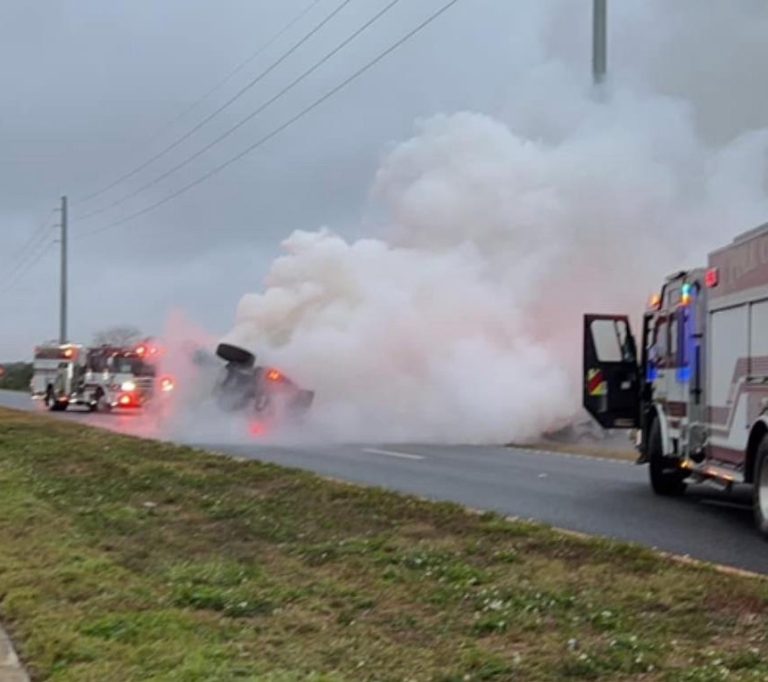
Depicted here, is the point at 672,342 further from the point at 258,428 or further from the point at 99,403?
the point at 99,403

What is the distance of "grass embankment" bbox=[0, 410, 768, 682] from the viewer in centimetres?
561

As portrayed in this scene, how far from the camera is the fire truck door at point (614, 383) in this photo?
1572 centimetres

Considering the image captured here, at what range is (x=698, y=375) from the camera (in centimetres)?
1295

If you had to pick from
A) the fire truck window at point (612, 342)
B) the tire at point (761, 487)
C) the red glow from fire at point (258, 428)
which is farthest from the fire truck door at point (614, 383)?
the red glow from fire at point (258, 428)

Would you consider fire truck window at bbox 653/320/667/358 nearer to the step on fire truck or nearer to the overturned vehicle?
the overturned vehicle

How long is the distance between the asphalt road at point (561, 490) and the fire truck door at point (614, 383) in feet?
2.93

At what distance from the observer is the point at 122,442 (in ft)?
66.9

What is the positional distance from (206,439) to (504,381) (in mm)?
6482

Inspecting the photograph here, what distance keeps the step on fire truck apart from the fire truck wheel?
71.5ft

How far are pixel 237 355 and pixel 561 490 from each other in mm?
14401

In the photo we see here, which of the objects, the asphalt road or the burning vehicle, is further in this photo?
the burning vehicle

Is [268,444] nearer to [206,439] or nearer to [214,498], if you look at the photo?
[206,439]

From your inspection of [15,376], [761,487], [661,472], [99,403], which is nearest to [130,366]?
[99,403]

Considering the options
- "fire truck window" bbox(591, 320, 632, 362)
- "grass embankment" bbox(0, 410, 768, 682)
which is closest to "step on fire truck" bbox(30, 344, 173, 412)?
"fire truck window" bbox(591, 320, 632, 362)
